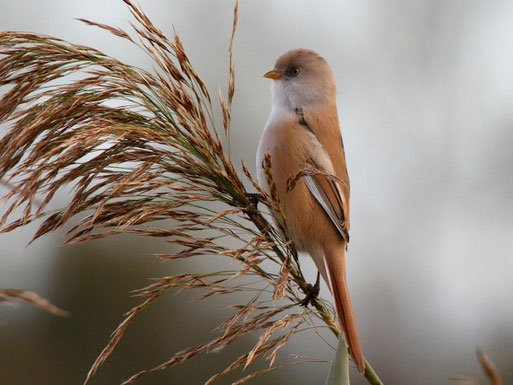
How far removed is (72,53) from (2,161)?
316 mm

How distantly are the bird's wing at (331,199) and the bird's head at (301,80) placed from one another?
1.40 ft

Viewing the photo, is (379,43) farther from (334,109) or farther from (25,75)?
(25,75)

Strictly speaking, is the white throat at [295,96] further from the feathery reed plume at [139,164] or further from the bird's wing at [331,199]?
the feathery reed plume at [139,164]

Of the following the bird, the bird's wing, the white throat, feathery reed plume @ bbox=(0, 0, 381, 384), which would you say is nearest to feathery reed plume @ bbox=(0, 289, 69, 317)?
feathery reed plume @ bbox=(0, 0, 381, 384)

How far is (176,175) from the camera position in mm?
1724

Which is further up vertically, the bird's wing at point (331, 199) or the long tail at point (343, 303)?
the bird's wing at point (331, 199)

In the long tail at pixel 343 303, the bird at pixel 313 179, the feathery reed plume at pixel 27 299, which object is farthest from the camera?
the bird at pixel 313 179

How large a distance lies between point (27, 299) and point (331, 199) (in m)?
1.72

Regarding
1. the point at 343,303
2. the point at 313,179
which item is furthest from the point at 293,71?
the point at 343,303

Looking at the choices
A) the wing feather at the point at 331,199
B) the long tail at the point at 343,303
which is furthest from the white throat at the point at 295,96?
the long tail at the point at 343,303

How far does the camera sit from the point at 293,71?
2.98 m

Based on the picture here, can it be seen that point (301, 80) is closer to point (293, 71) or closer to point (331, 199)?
point (293, 71)

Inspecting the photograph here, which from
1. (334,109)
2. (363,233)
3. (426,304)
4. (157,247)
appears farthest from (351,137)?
Result: (334,109)

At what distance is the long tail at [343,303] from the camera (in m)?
1.49
